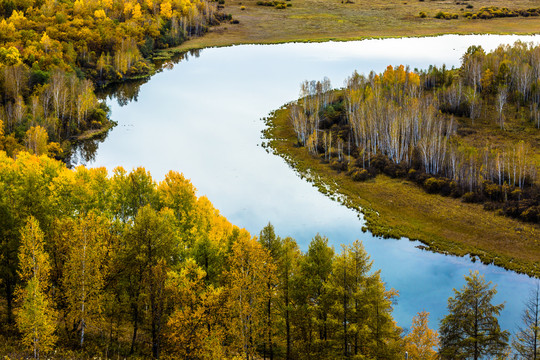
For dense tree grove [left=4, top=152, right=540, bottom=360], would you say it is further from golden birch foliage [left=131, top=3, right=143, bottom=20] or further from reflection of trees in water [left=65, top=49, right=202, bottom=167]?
golden birch foliage [left=131, top=3, right=143, bottom=20]

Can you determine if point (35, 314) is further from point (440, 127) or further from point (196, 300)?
point (440, 127)

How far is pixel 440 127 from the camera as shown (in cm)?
6669

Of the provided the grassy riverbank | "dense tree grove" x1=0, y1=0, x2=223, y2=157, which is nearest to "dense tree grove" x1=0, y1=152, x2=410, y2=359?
the grassy riverbank

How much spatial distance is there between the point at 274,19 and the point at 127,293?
158m

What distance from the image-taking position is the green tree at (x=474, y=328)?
2648 cm

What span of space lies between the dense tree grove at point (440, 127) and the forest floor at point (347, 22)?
61527 millimetres

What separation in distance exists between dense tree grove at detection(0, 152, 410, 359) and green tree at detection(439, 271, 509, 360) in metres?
3.01

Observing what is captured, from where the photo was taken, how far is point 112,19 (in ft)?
471

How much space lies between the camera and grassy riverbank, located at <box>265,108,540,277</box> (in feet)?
159

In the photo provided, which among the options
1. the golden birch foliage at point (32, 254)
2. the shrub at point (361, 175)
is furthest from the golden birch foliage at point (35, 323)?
the shrub at point (361, 175)

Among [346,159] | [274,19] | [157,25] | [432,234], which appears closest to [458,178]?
[432,234]

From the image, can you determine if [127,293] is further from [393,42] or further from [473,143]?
[393,42]

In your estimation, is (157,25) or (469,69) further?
(157,25)

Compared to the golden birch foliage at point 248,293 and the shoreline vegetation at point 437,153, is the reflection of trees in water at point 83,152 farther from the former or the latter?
the golden birch foliage at point 248,293
